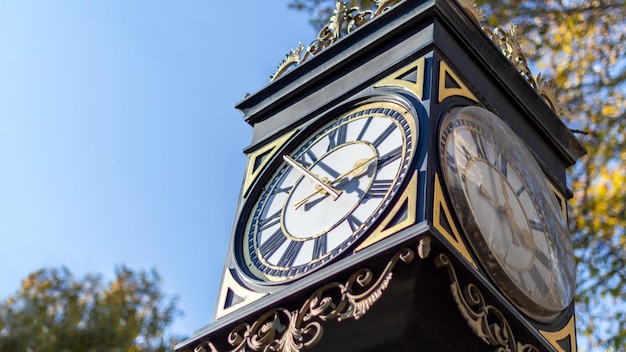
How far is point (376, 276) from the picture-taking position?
5227 mm

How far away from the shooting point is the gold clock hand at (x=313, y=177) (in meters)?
5.93

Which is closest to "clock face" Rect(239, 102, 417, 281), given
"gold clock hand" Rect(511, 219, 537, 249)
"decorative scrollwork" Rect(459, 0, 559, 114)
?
"gold clock hand" Rect(511, 219, 537, 249)

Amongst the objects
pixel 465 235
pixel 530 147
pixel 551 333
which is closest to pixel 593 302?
pixel 530 147

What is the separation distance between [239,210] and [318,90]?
0.83 meters

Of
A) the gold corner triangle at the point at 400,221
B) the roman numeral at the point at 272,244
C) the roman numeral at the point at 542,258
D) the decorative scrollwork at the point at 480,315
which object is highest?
the roman numeral at the point at 272,244

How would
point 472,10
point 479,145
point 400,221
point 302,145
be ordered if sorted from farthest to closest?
1. point 472,10
2. point 302,145
3. point 479,145
4. point 400,221

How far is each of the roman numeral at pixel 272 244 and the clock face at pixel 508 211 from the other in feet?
3.05

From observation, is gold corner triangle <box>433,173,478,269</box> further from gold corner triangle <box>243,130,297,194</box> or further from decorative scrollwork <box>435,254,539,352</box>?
gold corner triangle <box>243,130,297,194</box>

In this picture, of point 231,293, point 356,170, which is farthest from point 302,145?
point 231,293

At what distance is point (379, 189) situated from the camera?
5.67 m

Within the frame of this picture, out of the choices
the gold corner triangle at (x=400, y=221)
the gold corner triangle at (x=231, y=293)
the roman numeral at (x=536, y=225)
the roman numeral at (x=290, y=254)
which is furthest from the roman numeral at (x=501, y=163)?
the gold corner triangle at (x=231, y=293)

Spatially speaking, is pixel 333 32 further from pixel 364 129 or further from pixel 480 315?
pixel 480 315

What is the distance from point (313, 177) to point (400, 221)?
89 cm

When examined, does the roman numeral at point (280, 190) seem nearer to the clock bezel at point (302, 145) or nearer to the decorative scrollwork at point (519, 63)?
the clock bezel at point (302, 145)
